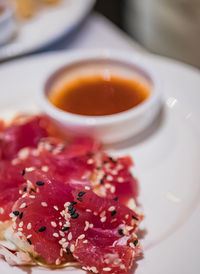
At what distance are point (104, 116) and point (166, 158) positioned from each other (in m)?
0.32

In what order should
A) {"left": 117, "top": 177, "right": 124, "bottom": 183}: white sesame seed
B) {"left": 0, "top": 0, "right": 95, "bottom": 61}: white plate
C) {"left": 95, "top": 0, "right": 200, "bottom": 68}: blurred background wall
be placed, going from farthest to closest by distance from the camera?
{"left": 95, "top": 0, "right": 200, "bottom": 68}: blurred background wall < {"left": 0, "top": 0, "right": 95, "bottom": 61}: white plate < {"left": 117, "top": 177, "right": 124, "bottom": 183}: white sesame seed

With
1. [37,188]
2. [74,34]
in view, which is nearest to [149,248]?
[37,188]

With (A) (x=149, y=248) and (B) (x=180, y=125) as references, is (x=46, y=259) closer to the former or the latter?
(A) (x=149, y=248)

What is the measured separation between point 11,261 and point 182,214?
0.57m

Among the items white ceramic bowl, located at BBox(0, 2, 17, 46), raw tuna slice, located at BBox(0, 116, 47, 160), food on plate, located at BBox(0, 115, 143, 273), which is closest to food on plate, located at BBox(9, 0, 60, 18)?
white ceramic bowl, located at BBox(0, 2, 17, 46)

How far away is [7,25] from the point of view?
2.19m

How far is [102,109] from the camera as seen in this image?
1677mm

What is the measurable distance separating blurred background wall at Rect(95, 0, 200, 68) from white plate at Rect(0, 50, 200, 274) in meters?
1.75

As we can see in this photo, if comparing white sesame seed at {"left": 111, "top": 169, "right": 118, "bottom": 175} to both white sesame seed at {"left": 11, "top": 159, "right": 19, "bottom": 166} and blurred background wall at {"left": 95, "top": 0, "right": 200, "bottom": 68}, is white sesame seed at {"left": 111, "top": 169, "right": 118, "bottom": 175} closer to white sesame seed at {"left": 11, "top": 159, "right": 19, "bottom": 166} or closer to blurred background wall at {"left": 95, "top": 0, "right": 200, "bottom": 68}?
white sesame seed at {"left": 11, "top": 159, "right": 19, "bottom": 166}

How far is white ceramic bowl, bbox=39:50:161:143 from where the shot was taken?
1516mm

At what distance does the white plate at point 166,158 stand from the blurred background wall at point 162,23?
5.75ft

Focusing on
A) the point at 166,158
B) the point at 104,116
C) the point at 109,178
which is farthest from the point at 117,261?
the point at 104,116

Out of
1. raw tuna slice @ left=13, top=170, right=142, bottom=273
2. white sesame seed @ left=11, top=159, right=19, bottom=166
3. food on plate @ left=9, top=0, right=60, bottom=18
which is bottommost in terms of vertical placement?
food on plate @ left=9, top=0, right=60, bottom=18

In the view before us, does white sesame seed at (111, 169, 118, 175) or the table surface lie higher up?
white sesame seed at (111, 169, 118, 175)
